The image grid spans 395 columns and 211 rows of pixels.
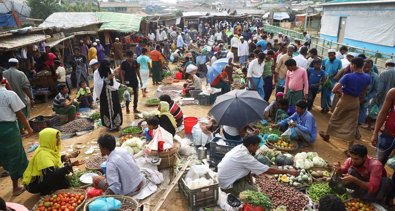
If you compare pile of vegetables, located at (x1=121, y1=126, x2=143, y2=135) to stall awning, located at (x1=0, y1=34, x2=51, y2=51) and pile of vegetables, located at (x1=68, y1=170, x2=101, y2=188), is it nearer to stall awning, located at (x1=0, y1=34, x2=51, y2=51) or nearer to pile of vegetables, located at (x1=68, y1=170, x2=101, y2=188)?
pile of vegetables, located at (x1=68, y1=170, x2=101, y2=188)

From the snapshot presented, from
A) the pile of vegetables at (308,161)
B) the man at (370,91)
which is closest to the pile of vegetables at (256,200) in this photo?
the pile of vegetables at (308,161)

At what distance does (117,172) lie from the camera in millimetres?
4156

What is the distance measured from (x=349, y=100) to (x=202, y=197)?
11.7ft

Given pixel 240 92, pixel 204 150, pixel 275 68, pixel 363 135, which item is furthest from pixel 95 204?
pixel 275 68

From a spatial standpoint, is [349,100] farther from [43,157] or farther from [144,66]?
[144,66]

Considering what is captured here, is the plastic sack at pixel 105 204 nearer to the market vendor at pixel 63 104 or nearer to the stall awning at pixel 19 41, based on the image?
the market vendor at pixel 63 104

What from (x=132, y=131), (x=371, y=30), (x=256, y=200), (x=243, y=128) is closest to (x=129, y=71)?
(x=132, y=131)

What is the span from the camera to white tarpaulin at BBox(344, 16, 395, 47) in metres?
14.2

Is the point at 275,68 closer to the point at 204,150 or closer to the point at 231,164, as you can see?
the point at 204,150

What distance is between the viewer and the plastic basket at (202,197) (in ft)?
13.8

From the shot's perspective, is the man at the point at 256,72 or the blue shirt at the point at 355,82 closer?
the blue shirt at the point at 355,82

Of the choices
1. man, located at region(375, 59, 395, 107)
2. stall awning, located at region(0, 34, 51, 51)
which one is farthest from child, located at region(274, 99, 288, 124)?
stall awning, located at region(0, 34, 51, 51)

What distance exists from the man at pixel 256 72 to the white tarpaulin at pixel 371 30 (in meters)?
9.74

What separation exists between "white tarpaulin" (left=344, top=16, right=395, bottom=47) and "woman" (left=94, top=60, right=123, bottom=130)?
44.3 feet
